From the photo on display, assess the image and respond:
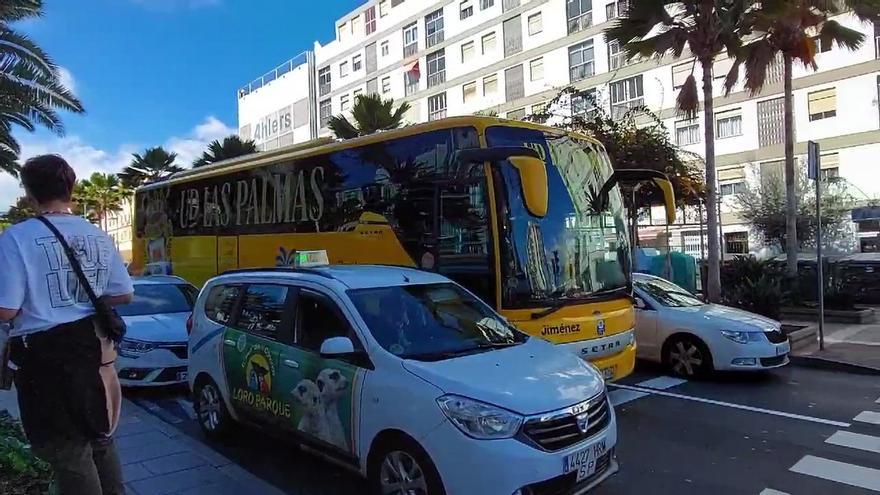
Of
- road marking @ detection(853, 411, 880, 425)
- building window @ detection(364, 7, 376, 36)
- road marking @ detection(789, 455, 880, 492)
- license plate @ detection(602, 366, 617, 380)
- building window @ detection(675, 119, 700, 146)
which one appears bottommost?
road marking @ detection(853, 411, 880, 425)

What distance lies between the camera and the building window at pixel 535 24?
39406 mm

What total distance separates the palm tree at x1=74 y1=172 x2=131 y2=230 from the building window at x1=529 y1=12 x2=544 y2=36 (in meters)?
29.4

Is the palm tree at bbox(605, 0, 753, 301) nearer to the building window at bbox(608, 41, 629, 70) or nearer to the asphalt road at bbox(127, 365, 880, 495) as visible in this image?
the asphalt road at bbox(127, 365, 880, 495)

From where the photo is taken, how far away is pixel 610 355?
23.0ft

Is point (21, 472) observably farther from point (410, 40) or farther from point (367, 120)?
point (410, 40)

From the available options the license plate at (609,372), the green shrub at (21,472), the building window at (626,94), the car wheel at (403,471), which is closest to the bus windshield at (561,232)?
the license plate at (609,372)

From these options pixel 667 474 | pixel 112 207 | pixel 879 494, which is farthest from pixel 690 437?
pixel 112 207

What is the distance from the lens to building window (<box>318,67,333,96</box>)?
56.2 metres

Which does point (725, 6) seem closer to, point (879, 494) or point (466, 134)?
point (466, 134)

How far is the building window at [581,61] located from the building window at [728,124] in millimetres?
7145

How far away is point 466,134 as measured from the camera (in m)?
7.24

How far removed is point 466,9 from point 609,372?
40688 mm

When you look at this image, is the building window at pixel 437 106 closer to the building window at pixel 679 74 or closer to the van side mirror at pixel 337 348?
the building window at pixel 679 74

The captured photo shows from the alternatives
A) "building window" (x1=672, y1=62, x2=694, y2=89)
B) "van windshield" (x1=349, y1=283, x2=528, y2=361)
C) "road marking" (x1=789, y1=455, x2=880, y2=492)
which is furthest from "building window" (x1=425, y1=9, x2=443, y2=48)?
"road marking" (x1=789, y1=455, x2=880, y2=492)
